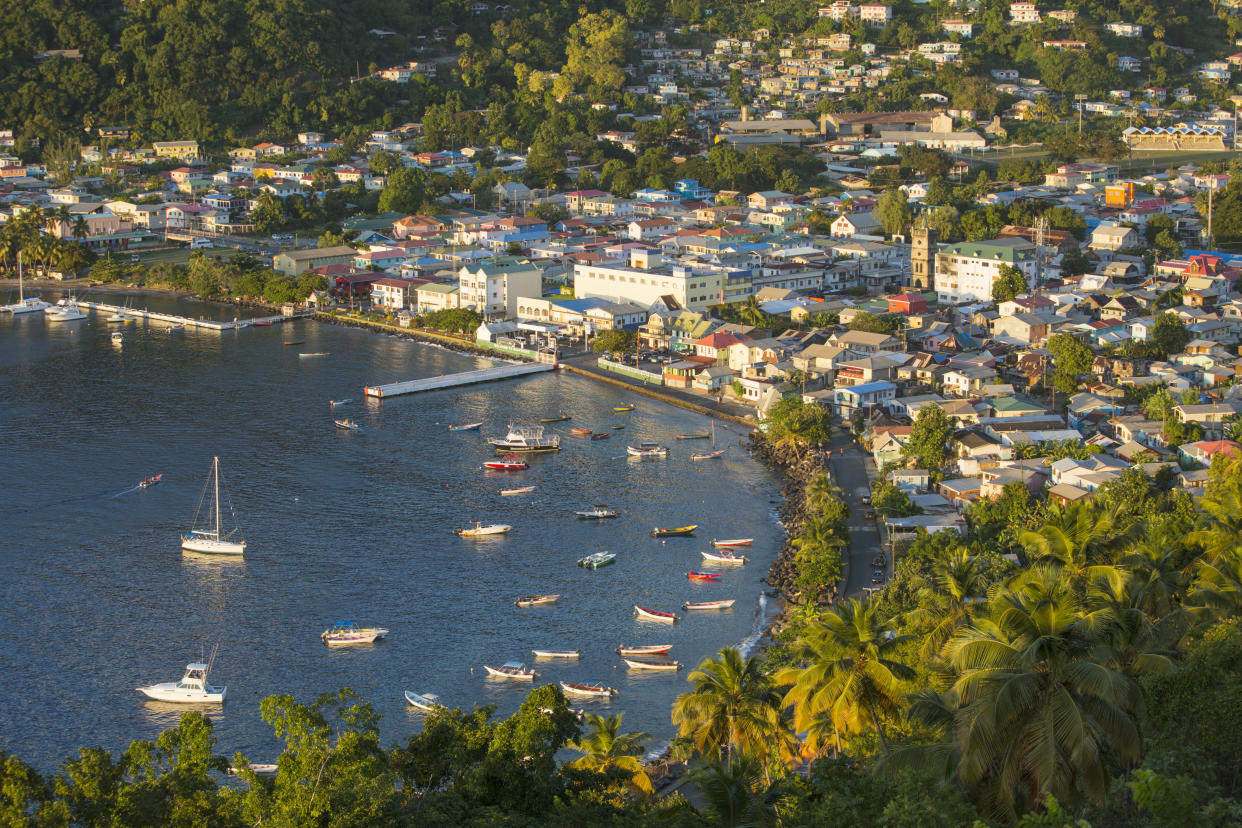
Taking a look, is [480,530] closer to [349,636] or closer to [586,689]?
[349,636]

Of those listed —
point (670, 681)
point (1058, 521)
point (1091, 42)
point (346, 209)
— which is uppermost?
point (1091, 42)

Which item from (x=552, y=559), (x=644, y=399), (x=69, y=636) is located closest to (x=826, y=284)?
(x=644, y=399)

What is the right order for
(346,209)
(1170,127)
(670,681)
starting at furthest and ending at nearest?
1. (1170,127)
2. (346,209)
3. (670,681)

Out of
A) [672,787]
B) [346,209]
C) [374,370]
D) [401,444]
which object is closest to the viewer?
[672,787]

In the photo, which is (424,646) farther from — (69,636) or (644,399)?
(644,399)

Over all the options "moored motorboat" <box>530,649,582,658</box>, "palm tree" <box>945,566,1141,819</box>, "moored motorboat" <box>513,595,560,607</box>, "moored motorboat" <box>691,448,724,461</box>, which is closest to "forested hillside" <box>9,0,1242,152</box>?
"moored motorboat" <box>691,448,724,461</box>
